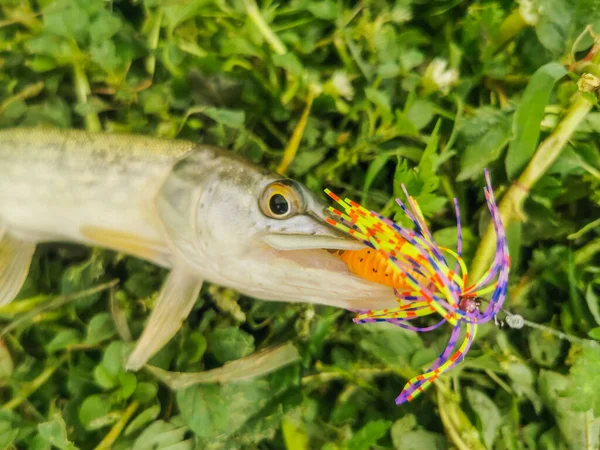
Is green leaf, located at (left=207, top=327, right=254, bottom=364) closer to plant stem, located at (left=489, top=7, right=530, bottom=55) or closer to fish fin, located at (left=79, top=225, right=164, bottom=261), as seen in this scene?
fish fin, located at (left=79, top=225, right=164, bottom=261)

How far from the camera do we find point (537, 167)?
121 cm

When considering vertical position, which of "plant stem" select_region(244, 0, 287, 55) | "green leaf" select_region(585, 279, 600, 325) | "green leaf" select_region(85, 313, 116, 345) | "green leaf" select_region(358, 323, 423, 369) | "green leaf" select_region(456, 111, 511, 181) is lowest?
"green leaf" select_region(85, 313, 116, 345)

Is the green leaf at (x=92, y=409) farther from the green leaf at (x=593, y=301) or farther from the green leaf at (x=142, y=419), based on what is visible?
the green leaf at (x=593, y=301)

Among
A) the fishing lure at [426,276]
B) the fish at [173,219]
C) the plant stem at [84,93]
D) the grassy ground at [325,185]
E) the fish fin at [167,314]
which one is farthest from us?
the plant stem at [84,93]

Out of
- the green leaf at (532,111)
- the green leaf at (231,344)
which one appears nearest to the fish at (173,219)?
the green leaf at (231,344)

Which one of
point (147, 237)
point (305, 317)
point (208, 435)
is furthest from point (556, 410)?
point (147, 237)

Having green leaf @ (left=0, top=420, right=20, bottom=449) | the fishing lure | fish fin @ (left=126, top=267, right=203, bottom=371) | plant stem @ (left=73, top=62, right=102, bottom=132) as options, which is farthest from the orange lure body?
green leaf @ (left=0, top=420, right=20, bottom=449)

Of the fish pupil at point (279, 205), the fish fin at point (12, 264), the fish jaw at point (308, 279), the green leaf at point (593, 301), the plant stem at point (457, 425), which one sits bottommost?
the plant stem at point (457, 425)

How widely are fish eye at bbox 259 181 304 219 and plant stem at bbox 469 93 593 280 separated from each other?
0.51m

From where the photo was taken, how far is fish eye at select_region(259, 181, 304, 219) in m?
1.03

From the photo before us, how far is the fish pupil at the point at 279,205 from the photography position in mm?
1026

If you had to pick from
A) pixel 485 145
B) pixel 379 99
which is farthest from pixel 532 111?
pixel 379 99

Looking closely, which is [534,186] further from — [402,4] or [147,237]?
[147,237]

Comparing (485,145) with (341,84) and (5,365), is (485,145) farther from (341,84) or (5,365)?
(5,365)
